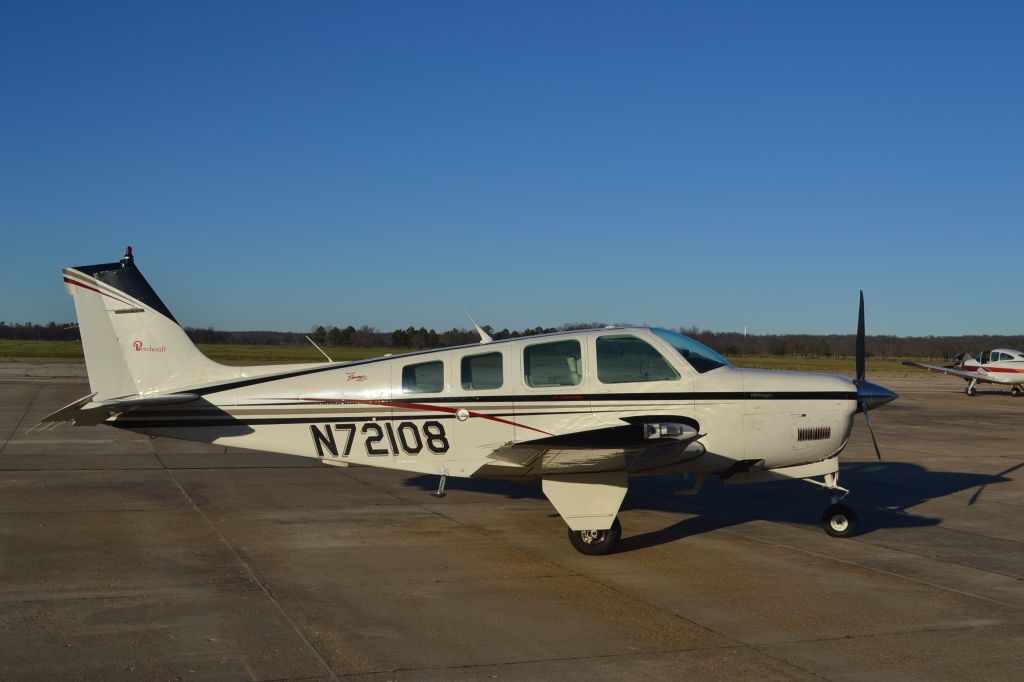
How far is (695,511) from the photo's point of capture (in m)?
11.5

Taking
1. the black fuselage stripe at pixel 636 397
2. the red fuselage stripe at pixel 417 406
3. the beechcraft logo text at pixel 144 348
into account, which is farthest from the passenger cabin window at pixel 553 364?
the beechcraft logo text at pixel 144 348

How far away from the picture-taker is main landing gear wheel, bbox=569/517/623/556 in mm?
8875

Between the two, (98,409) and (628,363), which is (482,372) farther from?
(98,409)

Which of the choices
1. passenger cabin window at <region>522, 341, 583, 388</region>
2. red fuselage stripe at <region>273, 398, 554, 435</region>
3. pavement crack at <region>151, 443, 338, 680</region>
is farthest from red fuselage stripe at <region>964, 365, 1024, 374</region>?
pavement crack at <region>151, 443, 338, 680</region>

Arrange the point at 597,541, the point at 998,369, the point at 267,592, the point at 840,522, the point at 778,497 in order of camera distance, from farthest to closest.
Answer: the point at 998,369 < the point at 778,497 < the point at 840,522 < the point at 597,541 < the point at 267,592

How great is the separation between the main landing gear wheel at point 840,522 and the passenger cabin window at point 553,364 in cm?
337

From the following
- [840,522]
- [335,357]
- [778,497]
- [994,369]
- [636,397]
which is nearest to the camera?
[636,397]

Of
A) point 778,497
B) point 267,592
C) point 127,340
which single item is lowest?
point 778,497

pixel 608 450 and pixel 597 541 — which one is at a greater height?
pixel 608 450

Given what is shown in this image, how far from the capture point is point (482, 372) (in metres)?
9.41

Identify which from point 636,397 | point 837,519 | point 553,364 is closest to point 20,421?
point 553,364

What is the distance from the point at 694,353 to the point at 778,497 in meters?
4.26

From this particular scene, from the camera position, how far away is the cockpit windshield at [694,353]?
9391mm

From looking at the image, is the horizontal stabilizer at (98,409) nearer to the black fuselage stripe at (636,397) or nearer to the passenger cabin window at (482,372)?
the black fuselage stripe at (636,397)
